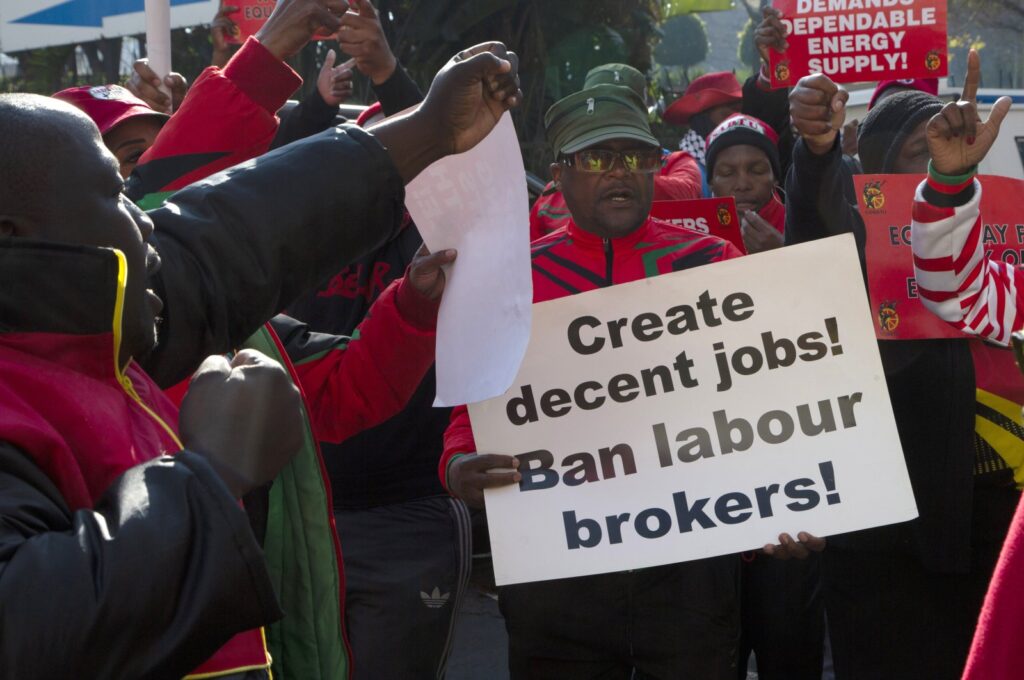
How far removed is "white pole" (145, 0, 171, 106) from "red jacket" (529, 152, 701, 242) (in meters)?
1.39

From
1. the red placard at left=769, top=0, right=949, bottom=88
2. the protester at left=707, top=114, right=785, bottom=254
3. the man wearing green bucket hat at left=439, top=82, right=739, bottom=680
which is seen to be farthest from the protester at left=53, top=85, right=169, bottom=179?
the protester at left=707, top=114, right=785, bottom=254

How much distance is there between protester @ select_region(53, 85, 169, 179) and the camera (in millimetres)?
3235

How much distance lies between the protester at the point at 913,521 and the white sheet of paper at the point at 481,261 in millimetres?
1026

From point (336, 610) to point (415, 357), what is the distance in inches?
25.0

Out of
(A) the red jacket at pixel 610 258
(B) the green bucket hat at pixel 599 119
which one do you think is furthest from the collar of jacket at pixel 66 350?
(B) the green bucket hat at pixel 599 119

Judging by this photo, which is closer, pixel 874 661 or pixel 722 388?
pixel 722 388

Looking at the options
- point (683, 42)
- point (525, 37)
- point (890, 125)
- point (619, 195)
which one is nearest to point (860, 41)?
point (890, 125)

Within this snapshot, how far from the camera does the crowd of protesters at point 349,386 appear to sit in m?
1.27

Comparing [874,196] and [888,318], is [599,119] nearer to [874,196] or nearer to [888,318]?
[874,196]

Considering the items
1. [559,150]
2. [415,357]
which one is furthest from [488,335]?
[559,150]

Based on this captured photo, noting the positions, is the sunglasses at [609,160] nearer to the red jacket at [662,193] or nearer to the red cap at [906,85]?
the red jacket at [662,193]

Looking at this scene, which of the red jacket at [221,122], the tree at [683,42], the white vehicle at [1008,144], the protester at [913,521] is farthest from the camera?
the tree at [683,42]

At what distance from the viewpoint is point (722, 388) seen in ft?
9.46

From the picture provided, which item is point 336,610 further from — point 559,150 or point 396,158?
point 559,150
